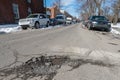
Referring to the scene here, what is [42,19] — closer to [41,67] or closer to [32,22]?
[32,22]

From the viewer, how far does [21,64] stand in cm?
430

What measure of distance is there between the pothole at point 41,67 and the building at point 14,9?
17.5 meters

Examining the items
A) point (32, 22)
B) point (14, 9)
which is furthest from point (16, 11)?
point (32, 22)

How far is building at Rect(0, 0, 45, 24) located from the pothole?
17.5m

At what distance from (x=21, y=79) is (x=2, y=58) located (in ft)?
6.09

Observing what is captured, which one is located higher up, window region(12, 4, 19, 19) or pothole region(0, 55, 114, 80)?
window region(12, 4, 19, 19)

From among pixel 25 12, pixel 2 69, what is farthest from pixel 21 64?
pixel 25 12

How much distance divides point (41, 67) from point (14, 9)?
20598 mm

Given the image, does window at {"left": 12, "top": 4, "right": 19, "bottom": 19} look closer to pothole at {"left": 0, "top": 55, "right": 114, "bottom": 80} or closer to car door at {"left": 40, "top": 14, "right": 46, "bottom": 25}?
car door at {"left": 40, "top": 14, "right": 46, "bottom": 25}

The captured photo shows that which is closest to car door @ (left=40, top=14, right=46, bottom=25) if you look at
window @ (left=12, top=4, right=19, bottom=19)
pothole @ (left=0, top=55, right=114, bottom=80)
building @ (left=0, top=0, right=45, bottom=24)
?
building @ (left=0, top=0, right=45, bottom=24)

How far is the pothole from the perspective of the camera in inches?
137

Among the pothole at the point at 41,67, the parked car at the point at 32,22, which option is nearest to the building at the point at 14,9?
the parked car at the point at 32,22

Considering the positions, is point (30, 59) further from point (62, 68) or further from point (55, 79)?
point (55, 79)

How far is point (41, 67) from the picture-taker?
4109 mm
